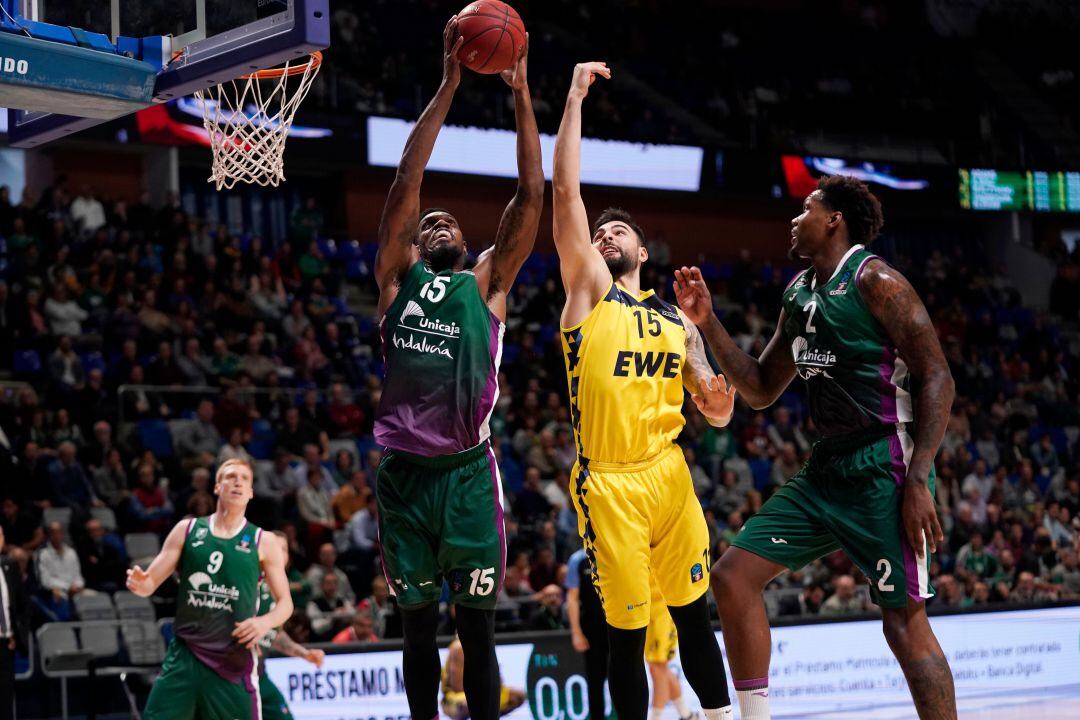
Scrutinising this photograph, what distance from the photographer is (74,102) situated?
521cm

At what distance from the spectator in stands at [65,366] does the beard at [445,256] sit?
8978mm

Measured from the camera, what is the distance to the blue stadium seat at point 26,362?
45.1ft

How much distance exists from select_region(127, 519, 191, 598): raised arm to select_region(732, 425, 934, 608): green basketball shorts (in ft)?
11.1

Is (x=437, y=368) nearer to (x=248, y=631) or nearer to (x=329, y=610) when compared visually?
(x=248, y=631)

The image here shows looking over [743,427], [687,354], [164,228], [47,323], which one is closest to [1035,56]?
[743,427]

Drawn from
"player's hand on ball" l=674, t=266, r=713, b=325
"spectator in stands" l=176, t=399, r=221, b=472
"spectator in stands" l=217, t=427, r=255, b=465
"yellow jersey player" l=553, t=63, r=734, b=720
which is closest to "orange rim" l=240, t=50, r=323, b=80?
"yellow jersey player" l=553, t=63, r=734, b=720

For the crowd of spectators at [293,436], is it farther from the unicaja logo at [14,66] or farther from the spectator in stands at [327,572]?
the unicaja logo at [14,66]

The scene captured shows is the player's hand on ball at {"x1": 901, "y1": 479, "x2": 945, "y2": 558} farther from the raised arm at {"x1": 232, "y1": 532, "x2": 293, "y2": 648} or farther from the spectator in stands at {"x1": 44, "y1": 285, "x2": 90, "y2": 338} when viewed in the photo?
the spectator in stands at {"x1": 44, "y1": 285, "x2": 90, "y2": 338}

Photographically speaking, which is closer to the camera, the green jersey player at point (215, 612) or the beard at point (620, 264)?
the beard at point (620, 264)

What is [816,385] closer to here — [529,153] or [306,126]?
[529,153]

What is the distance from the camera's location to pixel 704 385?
5.66m

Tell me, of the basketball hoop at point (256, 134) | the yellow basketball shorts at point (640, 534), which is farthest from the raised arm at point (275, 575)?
the yellow basketball shorts at point (640, 534)

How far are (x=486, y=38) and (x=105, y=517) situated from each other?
8236 millimetres

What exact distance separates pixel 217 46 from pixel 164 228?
11114 mm
